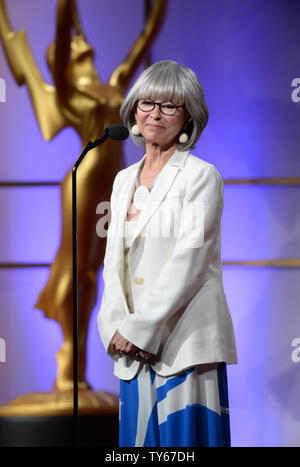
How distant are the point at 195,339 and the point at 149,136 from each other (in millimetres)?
765

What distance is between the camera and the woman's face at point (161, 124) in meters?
2.48

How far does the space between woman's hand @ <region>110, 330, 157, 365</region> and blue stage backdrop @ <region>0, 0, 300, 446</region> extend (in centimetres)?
126

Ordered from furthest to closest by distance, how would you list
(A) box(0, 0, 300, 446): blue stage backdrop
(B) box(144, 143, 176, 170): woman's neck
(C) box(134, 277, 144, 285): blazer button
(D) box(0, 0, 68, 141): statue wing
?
(D) box(0, 0, 68, 141): statue wing → (A) box(0, 0, 300, 446): blue stage backdrop → (B) box(144, 143, 176, 170): woman's neck → (C) box(134, 277, 144, 285): blazer button

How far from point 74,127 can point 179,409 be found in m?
1.89

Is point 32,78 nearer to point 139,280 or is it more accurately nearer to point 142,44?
point 142,44

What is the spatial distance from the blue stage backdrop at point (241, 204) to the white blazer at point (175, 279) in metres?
1.14

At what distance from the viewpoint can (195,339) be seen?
2324 millimetres

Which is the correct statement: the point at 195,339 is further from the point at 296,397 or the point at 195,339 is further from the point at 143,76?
the point at 296,397

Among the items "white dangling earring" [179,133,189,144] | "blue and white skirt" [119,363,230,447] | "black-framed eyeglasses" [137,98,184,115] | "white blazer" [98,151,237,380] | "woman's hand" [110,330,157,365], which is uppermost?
"black-framed eyeglasses" [137,98,184,115]

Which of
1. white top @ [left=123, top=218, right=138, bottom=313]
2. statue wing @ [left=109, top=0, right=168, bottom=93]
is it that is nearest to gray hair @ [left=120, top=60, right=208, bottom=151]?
white top @ [left=123, top=218, right=138, bottom=313]

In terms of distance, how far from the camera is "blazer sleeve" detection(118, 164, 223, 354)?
2.29 meters

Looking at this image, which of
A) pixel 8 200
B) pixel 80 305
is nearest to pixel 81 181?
pixel 8 200

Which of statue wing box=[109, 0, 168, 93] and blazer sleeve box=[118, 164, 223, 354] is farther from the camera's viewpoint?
statue wing box=[109, 0, 168, 93]

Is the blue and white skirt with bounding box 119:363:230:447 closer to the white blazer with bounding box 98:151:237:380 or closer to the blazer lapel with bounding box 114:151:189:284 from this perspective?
the white blazer with bounding box 98:151:237:380
